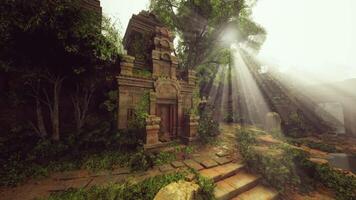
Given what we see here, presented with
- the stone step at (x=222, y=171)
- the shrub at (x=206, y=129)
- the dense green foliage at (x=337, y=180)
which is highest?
the shrub at (x=206, y=129)

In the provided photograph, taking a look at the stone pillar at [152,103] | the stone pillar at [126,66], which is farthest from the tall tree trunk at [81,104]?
the stone pillar at [152,103]

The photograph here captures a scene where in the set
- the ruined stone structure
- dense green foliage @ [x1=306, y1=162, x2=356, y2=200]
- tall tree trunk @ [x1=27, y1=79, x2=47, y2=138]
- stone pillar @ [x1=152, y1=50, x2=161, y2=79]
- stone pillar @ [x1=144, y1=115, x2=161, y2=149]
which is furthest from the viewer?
stone pillar @ [x1=152, y1=50, x2=161, y2=79]

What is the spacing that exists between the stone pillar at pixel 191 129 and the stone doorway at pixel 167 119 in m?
0.83

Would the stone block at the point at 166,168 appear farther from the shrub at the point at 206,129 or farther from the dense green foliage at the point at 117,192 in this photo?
the shrub at the point at 206,129

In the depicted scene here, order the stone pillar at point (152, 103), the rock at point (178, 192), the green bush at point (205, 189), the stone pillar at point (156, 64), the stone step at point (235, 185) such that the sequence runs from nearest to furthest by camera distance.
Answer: the rock at point (178, 192) → the green bush at point (205, 189) → the stone step at point (235, 185) → the stone pillar at point (152, 103) → the stone pillar at point (156, 64)

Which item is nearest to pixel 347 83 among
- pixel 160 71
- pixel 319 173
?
pixel 319 173

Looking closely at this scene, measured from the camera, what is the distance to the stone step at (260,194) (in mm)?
4494

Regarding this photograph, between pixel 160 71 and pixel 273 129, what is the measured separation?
32.5 ft

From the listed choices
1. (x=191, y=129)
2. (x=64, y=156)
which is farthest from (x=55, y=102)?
(x=191, y=129)

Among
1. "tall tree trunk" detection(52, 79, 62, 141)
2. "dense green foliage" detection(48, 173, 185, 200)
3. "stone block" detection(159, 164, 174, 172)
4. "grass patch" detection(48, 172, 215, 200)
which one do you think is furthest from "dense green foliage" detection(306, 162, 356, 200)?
"tall tree trunk" detection(52, 79, 62, 141)

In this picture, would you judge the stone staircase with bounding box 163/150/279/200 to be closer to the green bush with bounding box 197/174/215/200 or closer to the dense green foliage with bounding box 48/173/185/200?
the green bush with bounding box 197/174/215/200

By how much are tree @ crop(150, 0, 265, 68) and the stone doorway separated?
8.86 m

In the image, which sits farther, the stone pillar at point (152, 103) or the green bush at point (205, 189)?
the stone pillar at point (152, 103)

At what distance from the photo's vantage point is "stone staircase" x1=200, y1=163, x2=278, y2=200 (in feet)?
14.7
